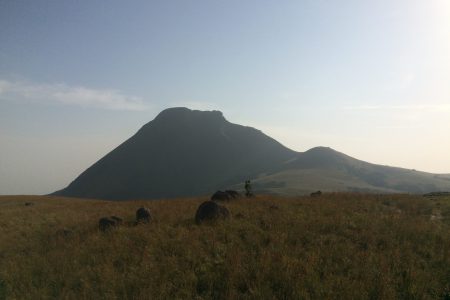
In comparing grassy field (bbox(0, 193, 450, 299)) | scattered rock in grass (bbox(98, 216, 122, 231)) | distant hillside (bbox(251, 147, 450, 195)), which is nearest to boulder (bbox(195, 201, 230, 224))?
grassy field (bbox(0, 193, 450, 299))

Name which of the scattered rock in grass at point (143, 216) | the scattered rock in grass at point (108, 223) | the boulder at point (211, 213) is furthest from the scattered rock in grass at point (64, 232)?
the boulder at point (211, 213)

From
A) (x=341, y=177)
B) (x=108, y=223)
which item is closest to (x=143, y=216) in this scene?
(x=108, y=223)

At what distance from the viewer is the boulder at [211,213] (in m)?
16.0

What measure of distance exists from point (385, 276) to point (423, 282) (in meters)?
0.97

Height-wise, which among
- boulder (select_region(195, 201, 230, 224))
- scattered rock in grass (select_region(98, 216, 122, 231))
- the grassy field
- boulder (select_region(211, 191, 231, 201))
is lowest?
the grassy field

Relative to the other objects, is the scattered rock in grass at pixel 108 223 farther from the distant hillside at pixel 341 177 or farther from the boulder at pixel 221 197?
the distant hillside at pixel 341 177

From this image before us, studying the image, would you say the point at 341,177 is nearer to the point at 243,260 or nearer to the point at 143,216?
the point at 143,216

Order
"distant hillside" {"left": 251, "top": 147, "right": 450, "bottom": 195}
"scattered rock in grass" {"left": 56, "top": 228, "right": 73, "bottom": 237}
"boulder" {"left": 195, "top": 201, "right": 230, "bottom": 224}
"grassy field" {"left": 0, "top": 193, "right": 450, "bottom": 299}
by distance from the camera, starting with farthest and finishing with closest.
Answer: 1. "distant hillside" {"left": 251, "top": 147, "right": 450, "bottom": 195}
2. "scattered rock in grass" {"left": 56, "top": 228, "right": 73, "bottom": 237}
3. "boulder" {"left": 195, "top": 201, "right": 230, "bottom": 224}
4. "grassy field" {"left": 0, "top": 193, "right": 450, "bottom": 299}

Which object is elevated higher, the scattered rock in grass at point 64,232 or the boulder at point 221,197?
the boulder at point 221,197

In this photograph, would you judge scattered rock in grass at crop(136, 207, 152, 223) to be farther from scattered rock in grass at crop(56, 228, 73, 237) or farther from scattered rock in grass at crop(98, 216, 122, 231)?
scattered rock in grass at crop(56, 228, 73, 237)

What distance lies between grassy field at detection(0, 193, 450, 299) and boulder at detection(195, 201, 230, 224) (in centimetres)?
46

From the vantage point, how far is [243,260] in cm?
1042

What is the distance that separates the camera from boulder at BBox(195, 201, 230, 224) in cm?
1602

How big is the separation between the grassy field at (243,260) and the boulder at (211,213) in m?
0.46
